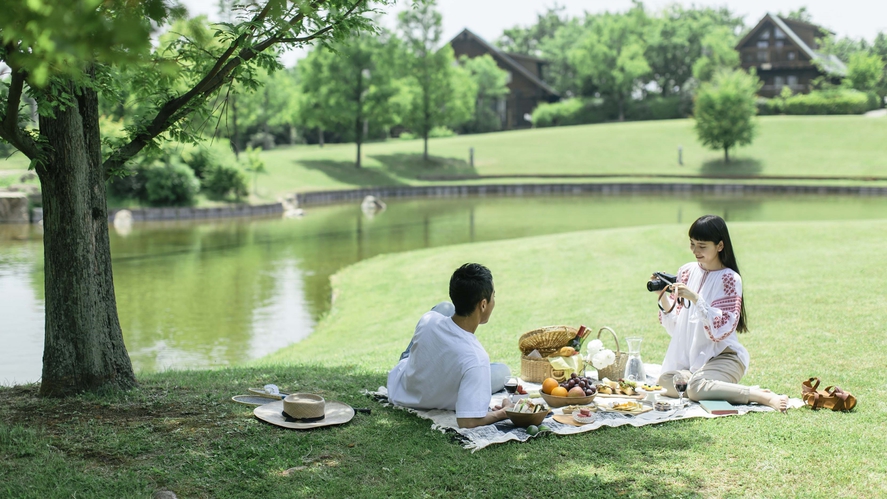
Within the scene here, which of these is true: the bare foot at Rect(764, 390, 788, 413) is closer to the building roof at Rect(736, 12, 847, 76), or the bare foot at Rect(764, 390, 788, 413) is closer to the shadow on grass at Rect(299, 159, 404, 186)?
the shadow on grass at Rect(299, 159, 404, 186)

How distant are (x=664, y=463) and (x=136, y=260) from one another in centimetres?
1591

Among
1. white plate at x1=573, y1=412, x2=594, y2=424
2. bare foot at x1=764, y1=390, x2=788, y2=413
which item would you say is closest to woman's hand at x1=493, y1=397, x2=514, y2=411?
white plate at x1=573, y1=412, x2=594, y2=424

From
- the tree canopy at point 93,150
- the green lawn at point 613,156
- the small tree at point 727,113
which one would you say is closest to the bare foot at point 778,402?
the tree canopy at point 93,150

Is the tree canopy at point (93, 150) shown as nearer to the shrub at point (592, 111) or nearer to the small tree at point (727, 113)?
the small tree at point (727, 113)

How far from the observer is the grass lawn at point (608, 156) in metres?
40.4

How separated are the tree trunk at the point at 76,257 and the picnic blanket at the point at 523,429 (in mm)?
2147

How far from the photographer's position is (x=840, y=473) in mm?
4172

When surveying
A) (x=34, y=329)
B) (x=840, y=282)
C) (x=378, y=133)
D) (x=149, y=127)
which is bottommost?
(x=34, y=329)

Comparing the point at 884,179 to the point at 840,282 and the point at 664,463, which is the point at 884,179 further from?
the point at 664,463

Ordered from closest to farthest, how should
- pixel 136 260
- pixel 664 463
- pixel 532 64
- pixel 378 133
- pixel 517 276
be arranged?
pixel 664 463 < pixel 517 276 < pixel 136 260 < pixel 378 133 < pixel 532 64

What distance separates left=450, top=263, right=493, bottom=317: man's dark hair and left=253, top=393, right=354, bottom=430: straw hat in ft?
3.73

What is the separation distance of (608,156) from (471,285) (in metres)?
43.4

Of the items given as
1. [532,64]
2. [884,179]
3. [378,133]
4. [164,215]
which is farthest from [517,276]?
[532,64]

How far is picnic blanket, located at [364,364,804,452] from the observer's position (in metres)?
4.69
